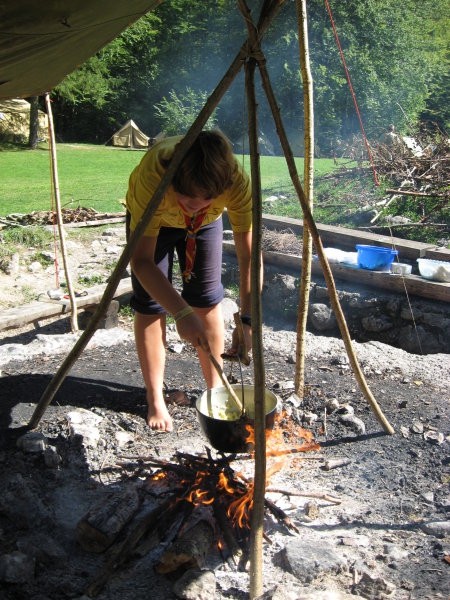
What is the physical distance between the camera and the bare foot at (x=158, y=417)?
139 inches

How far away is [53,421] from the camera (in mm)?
3473

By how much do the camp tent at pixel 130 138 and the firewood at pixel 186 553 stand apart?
24.1m

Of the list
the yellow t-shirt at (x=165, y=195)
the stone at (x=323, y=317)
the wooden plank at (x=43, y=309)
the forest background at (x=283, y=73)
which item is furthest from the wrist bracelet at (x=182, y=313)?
the forest background at (x=283, y=73)

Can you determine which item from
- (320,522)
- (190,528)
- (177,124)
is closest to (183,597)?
(190,528)

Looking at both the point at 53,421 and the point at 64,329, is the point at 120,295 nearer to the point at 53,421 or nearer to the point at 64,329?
the point at 64,329

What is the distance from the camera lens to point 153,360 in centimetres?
349

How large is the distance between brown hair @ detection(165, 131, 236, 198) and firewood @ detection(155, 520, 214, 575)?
4.37 feet

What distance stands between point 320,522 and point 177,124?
1971 cm

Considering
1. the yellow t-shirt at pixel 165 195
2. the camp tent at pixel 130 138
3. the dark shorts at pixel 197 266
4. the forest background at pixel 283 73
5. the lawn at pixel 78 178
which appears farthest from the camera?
the camp tent at pixel 130 138

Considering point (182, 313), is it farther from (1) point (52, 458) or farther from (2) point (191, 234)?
(1) point (52, 458)

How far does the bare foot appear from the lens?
139 inches

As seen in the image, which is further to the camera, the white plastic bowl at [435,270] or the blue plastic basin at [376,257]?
the blue plastic basin at [376,257]

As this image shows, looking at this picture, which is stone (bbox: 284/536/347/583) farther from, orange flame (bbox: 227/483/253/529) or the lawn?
the lawn

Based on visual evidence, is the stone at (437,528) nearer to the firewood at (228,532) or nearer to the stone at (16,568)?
the firewood at (228,532)
